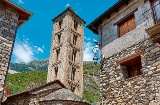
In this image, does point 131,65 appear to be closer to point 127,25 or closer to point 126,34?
point 126,34

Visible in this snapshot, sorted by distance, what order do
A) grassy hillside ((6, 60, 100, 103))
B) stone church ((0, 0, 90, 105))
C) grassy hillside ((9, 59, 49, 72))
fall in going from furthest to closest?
1. grassy hillside ((9, 59, 49, 72))
2. grassy hillside ((6, 60, 100, 103))
3. stone church ((0, 0, 90, 105))

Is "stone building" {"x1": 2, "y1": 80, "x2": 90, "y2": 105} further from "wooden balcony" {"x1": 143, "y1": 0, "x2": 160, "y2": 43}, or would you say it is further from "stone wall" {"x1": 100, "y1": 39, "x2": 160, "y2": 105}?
"wooden balcony" {"x1": 143, "y1": 0, "x2": 160, "y2": 43}

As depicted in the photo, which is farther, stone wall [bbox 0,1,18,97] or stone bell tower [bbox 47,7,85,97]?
stone bell tower [bbox 47,7,85,97]

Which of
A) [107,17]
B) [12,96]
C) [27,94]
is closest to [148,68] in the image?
[107,17]

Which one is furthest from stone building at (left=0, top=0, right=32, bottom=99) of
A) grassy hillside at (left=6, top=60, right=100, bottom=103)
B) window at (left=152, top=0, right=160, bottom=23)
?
grassy hillside at (left=6, top=60, right=100, bottom=103)

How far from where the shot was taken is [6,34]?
8.72 metres

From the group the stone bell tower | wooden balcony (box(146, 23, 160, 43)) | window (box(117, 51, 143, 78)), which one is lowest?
window (box(117, 51, 143, 78))

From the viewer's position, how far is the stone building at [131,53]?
845cm

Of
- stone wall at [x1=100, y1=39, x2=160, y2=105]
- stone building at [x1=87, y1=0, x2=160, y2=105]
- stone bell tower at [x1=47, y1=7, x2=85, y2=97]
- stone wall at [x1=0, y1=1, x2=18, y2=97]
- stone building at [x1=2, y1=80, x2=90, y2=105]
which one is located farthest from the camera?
stone bell tower at [x1=47, y1=7, x2=85, y2=97]

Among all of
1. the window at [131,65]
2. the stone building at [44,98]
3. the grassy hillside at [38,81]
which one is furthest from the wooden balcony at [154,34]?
the grassy hillside at [38,81]

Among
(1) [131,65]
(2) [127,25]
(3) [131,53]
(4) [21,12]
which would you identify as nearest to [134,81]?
(1) [131,65]

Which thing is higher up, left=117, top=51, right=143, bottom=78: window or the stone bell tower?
the stone bell tower

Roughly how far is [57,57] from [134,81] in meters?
24.5

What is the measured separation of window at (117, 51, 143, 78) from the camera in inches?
370
